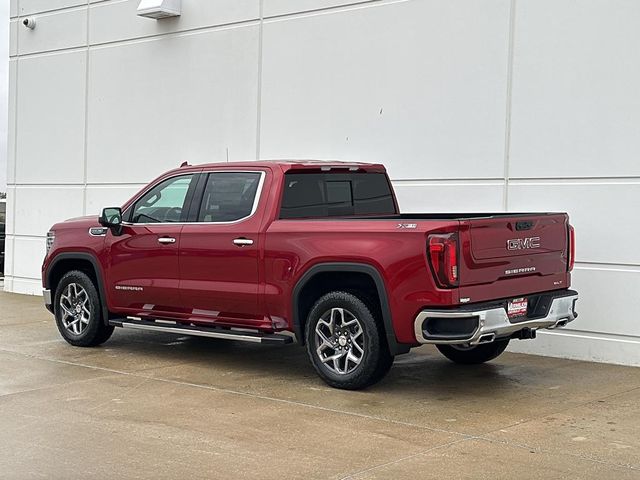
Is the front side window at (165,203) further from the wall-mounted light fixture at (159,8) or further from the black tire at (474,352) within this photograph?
the wall-mounted light fixture at (159,8)

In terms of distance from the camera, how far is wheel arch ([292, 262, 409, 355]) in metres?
7.67

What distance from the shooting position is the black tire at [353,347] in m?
7.77

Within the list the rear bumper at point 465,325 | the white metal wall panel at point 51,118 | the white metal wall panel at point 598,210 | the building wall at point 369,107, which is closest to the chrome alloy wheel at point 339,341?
the rear bumper at point 465,325

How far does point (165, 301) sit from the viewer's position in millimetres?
9352

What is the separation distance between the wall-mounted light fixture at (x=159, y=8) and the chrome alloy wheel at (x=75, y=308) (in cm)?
508

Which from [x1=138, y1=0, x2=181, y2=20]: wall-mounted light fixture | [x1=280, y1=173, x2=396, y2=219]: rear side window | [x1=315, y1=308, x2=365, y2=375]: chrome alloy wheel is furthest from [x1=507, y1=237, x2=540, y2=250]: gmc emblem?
[x1=138, y1=0, x2=181, y2=20]: wall-mounted light fixture

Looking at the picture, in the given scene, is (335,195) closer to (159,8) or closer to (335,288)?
(335,288)

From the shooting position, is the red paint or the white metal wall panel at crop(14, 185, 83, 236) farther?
the white metal wall panel at crop(14, 185, 83, 236)

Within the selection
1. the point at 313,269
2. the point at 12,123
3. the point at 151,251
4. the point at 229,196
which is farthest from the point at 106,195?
the point at 313,269

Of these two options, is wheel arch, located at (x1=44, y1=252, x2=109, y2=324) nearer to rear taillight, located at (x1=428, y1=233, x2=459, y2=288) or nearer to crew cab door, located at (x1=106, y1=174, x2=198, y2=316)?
crew cab door, located at (x1=106, y1=174, x2=198, y2=316)

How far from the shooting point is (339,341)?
805 cm

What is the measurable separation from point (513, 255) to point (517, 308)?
43cm

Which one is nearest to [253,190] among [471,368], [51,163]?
[471,368]

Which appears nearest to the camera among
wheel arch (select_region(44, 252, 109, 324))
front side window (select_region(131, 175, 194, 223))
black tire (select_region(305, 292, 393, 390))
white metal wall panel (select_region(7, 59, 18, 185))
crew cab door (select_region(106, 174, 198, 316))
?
black tire (select_region(305, 292, 393, 390))
